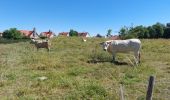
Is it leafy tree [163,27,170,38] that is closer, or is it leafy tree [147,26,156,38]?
leafy tree [163,27,170,38]

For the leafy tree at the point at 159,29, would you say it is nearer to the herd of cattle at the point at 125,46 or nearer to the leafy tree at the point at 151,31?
the leafy tree at the point at 151,31

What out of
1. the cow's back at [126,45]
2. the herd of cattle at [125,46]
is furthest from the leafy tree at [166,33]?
the cow's back at [126,45]

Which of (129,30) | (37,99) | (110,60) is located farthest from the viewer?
(129,30)

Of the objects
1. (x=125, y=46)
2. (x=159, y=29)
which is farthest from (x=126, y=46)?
(x=159, y=29)

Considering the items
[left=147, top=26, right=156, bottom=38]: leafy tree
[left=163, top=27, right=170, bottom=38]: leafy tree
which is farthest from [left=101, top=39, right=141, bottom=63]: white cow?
[left=147, top=26, right=156, bottom=38]: leafy tree

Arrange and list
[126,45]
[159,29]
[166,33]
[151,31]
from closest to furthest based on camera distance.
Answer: [126,45]
[166,33]
[159,29]
[151,31]

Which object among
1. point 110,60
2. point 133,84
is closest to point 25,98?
point 133,84

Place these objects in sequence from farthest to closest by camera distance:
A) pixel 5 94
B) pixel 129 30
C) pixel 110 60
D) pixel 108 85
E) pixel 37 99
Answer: pixel 129 30
pixel 110 60
pixel 108 85
pixel 5 94
pixel 37 99

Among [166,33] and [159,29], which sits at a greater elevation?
[159,29]

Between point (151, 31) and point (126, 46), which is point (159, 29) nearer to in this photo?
point (151, 31)

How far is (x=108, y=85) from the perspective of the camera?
1124cm

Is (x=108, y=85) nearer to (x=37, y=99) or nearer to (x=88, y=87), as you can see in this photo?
(x=88, y=87)

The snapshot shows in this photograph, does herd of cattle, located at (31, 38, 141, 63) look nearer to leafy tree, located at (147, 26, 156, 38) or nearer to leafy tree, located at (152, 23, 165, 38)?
leafy tree, located at (152, 23, 165, 38)

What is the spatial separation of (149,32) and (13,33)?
40.3m
